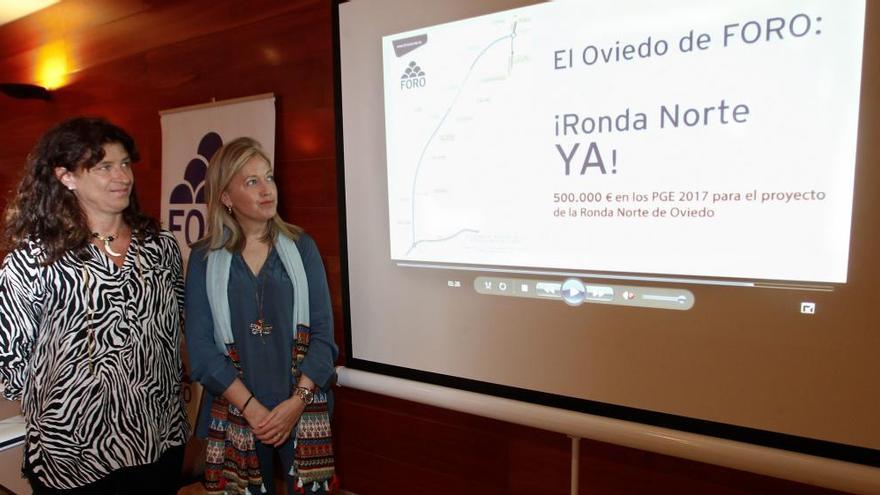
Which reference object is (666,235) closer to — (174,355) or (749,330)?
(749,330)

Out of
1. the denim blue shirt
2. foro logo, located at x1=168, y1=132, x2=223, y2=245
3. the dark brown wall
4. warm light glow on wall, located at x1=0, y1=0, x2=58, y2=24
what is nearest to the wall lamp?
the dark brown wall

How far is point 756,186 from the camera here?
1.21 m

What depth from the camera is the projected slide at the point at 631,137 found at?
116 centimetres

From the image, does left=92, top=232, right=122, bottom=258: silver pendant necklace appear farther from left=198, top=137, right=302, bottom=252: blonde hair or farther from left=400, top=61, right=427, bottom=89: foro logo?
left=400, top=61, right=427, bottom=89: foro logo

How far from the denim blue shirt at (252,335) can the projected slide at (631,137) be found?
42 cm

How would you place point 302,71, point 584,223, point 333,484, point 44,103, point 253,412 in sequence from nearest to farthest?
point 584,223
point 253,412
point 333,484
point 302,71
point 44,103

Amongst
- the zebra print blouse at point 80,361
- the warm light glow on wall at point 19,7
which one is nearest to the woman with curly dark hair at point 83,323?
the zebra print blouse at point 80,361

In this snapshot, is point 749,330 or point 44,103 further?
point 44,103

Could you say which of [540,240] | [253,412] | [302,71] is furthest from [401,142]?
[253,412]

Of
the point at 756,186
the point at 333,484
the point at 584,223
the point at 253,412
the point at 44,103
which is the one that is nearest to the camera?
the point at 756,186

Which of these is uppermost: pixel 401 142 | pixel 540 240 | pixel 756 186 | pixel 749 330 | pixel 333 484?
pixel 401 142

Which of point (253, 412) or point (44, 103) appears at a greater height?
point (44, 103)

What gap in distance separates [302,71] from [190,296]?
1.09m

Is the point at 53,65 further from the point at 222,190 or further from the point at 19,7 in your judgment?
the point at 222,190
